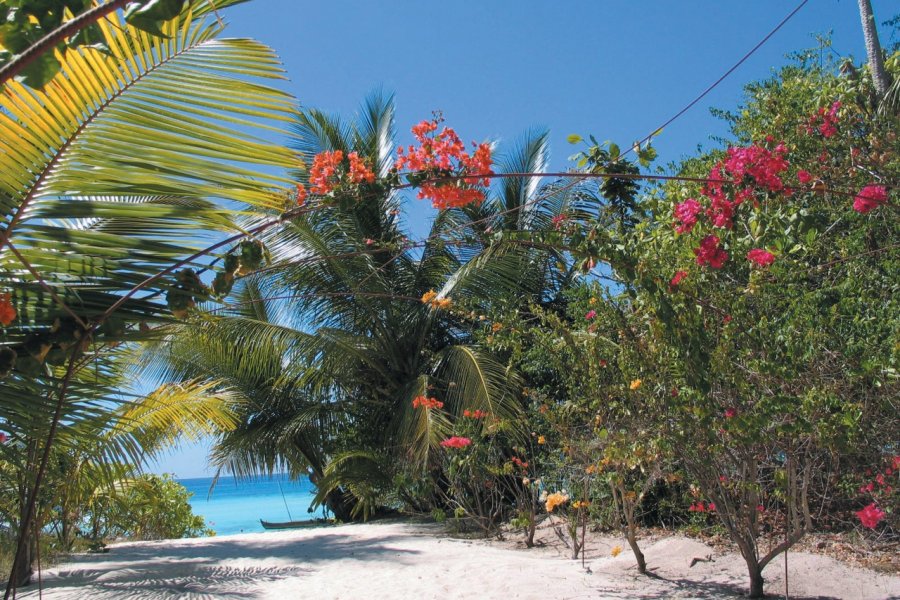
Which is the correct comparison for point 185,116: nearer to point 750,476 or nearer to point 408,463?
point 750,476

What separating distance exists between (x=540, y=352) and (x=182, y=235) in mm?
4766

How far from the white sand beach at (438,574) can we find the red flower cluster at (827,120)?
315 cm

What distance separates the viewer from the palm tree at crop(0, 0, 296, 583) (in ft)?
5.03

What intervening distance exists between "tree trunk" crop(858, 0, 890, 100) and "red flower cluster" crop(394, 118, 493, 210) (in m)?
5.20

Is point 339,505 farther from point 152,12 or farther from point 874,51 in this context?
point 152,12

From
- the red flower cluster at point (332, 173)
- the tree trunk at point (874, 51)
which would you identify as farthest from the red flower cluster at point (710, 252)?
the tree trunk at point (874, 51)

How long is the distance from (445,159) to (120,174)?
2056 mm

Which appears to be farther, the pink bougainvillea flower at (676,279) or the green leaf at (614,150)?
the pink bougainvillea flower at (676,279)

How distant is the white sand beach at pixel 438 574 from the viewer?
5.16 meters

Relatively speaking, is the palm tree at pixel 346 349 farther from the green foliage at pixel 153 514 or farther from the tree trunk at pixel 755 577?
the tree trunk at pixel 755 577

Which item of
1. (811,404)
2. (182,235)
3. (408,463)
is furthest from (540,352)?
(182,235)

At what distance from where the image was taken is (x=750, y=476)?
4.59m

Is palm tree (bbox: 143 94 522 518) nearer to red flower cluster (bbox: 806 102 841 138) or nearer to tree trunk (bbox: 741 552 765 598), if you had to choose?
tree trunk (bbox: 741 552 765 598)

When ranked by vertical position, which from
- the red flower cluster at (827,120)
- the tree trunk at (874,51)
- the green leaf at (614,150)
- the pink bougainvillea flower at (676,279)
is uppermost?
the tree trunk at (874,51)
